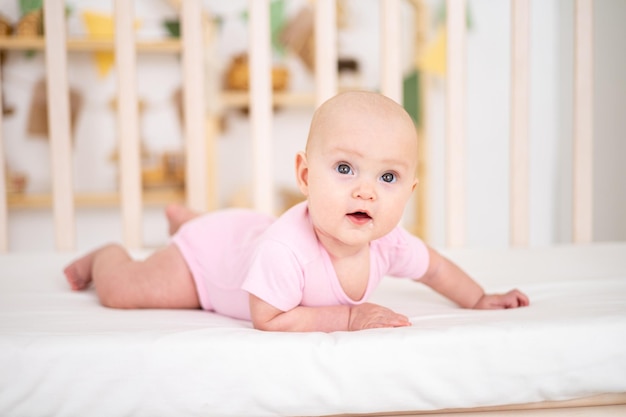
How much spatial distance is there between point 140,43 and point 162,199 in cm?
62

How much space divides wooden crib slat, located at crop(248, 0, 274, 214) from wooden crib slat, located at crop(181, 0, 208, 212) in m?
Result: 0.11

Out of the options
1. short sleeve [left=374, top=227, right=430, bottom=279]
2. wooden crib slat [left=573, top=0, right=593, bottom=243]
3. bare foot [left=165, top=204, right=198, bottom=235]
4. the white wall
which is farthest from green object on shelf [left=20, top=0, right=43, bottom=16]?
short sleeve [left=374, top=227, right=430, bottom=279]

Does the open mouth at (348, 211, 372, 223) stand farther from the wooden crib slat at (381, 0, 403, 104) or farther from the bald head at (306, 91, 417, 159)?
the wooden crib slat at (381, 0, 403, 104)

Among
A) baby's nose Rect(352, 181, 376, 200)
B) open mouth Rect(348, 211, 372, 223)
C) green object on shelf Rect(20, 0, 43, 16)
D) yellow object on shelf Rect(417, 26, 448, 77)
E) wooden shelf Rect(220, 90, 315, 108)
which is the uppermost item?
green object on shelf Rect(20, 0, 43, 16)

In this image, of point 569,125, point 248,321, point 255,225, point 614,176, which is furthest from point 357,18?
point 248,321

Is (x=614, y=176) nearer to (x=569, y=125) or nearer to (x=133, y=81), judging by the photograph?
(x=569, y=125)

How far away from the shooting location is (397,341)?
659 mm

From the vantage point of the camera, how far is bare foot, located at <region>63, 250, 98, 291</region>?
1024 millimetres

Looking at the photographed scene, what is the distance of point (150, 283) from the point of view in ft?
3.02

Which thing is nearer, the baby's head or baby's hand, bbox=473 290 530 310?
the baby's head

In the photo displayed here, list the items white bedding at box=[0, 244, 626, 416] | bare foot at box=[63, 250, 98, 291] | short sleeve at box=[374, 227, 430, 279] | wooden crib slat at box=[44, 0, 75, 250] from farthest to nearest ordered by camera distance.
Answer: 1. wooden crib slat at box=[44, 0, 75, 250]
2. bare foot at box=[63, 250, 98, 291]
3. short sleeve at box=[374, 227, 430, 279]
4. white bedding at box=[0, 244, 626, 416]

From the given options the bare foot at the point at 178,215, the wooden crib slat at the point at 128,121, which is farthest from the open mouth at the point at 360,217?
the wooden crib slat at the point at 128,121

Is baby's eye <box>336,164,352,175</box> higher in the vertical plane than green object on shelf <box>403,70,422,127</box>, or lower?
lower

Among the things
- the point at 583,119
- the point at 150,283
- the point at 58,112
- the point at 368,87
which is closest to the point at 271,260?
the point at 150,283
